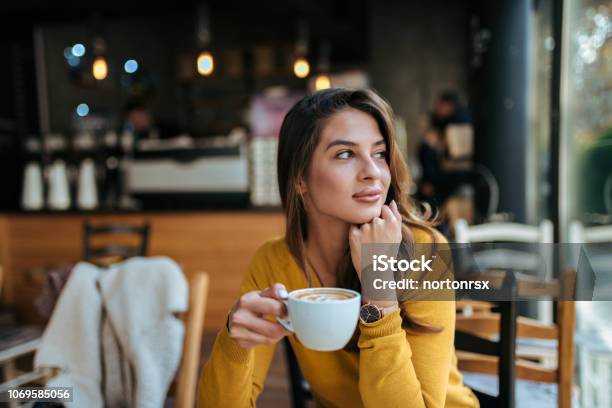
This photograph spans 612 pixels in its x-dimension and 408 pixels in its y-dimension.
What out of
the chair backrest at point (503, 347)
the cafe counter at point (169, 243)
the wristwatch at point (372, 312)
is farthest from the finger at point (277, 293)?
the cafe counter at point (169, 243)

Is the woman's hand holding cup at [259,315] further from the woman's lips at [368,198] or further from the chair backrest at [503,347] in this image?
the chair backrest at [503,347]

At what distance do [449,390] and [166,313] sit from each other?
0.66 m

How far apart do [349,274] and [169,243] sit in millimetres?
2964

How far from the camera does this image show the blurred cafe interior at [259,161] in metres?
1.16

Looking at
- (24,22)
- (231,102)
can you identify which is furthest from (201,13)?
(231,102)

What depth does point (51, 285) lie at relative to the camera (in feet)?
4.63

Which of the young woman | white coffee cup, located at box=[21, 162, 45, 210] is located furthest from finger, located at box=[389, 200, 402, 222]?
white coffee cup, located at box=[21, 162, 45, 210]

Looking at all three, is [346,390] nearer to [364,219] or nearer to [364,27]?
Result: [364,219]

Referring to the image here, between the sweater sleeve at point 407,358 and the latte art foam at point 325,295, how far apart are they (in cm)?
10

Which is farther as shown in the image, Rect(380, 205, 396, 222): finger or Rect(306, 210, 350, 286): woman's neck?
Rect(306, 210, 350, 286): woman's neck

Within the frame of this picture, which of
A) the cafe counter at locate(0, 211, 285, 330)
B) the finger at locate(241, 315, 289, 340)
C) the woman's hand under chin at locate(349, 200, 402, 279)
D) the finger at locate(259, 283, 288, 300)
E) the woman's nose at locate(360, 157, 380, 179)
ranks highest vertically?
the woman's nose at locate(360, 157, 380, 179)

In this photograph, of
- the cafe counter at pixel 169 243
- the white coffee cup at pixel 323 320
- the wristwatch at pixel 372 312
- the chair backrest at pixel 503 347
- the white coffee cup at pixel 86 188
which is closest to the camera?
the white coffee cup at pixel 323 320

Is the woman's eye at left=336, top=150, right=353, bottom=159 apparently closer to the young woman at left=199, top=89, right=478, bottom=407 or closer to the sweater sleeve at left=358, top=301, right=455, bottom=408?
the young woman at left=199, top=89, right=478, bottom=407

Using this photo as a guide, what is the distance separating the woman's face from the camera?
645 mm
